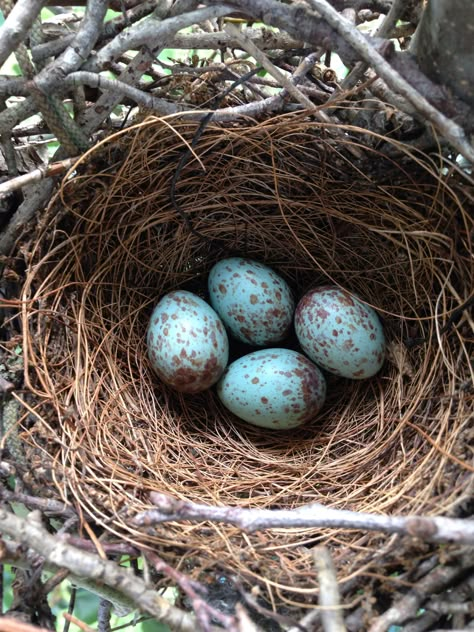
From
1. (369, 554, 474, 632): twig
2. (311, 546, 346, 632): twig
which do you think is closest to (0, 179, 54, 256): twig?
(311, 546, 346, 632): twig

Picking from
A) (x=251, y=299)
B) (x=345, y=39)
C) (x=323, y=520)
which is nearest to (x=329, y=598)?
(x=323, y=520)

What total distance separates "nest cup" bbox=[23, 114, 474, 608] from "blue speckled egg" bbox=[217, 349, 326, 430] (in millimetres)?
97

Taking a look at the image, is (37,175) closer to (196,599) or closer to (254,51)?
(254,51)

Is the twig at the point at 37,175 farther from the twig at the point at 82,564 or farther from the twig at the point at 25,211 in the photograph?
the twig at the point at 82,564

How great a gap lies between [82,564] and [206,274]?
94 centimetres

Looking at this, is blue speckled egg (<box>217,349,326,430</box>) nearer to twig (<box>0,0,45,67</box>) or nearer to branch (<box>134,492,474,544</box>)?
branch (<box>134,492,474,544</box>)

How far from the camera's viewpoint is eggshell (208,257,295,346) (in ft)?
5.20

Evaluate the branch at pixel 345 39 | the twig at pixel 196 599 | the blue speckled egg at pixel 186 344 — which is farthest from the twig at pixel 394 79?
the twig at pixel 196 599

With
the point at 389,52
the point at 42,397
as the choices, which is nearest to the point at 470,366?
the point at 389,52

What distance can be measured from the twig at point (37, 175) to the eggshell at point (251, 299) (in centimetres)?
50

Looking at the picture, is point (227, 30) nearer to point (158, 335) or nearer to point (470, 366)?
point (158, 335)

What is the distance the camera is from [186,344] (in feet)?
4.85

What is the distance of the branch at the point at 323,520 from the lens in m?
0.89

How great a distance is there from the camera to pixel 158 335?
1498 millimetres
